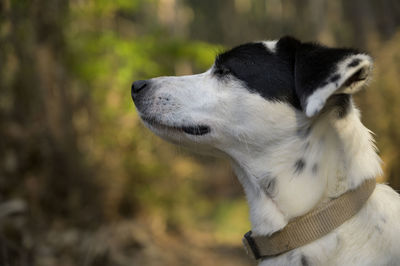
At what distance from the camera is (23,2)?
5.42 m

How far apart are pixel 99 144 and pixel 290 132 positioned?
502 centimetres

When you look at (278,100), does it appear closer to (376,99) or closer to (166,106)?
(166,106)

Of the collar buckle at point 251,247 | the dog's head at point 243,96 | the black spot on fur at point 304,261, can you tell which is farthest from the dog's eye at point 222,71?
the black spot on fur at point 304,261

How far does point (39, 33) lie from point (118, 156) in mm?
2364

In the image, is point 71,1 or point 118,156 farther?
point 118,156

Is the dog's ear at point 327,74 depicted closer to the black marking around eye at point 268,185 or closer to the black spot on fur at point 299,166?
the black spot on fur at point 299,166

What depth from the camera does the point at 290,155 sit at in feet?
9.02

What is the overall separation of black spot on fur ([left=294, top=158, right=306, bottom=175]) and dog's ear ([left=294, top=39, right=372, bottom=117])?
36cm

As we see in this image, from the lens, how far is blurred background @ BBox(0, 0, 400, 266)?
5.48m

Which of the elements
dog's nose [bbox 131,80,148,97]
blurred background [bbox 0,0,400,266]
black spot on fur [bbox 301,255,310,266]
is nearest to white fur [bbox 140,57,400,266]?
black spot on fur [bbox 301,255,310,266]

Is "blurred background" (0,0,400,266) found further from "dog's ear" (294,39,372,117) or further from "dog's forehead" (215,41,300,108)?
"dog's ear" (294,39,372,117)

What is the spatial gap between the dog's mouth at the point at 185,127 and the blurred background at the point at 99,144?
1672 millimetres

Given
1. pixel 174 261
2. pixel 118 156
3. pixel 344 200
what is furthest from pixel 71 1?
pixel 344 200

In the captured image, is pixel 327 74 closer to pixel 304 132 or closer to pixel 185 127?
pixel 304 132
